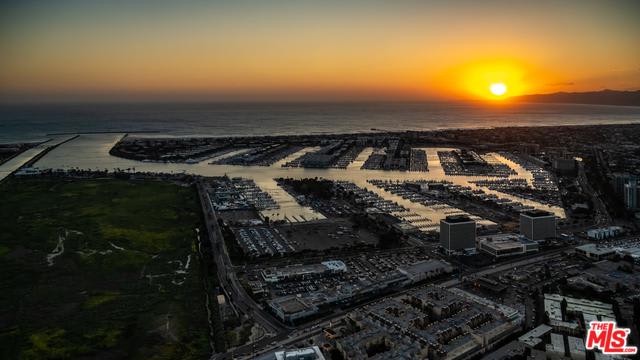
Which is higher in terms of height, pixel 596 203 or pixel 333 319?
pixel 596 203

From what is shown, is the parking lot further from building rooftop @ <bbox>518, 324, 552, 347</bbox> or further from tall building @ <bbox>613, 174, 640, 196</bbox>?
tall building @ <bbox>613, 174, 640, 196</bbox>

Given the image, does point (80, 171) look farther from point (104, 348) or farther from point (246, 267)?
point (104, 348)

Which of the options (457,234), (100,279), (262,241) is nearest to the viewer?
(100,279)

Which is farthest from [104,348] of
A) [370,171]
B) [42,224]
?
[370,171]

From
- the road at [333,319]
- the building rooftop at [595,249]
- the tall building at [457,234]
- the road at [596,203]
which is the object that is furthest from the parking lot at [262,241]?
the road at [596,203]

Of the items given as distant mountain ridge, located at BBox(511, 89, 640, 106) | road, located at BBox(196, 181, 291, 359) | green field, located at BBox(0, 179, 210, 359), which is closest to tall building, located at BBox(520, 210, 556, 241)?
road, located at BBox(196, 181, 291, 359)

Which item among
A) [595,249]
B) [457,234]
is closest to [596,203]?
[595,249]

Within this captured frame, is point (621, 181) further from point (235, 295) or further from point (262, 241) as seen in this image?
point (235, 295)
